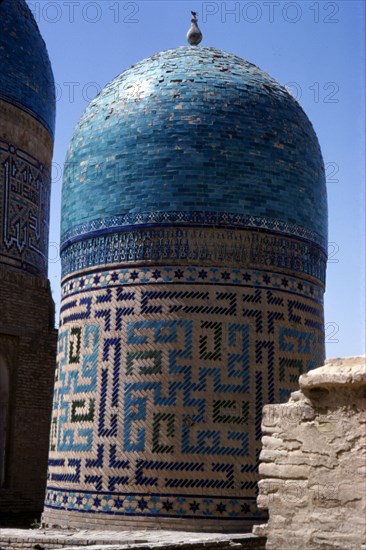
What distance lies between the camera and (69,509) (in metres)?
8.84

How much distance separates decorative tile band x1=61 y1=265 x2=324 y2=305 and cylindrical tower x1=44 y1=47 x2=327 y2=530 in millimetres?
15

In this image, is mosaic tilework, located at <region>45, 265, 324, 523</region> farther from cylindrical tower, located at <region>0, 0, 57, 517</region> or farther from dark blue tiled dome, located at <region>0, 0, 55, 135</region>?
dark blue tiled dome, located at <region>0, 0, 55, 135</region>

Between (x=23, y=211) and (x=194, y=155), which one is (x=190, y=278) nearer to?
(x=194, y=155)

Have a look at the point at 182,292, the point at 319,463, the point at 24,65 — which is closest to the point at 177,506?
the point at 182,292

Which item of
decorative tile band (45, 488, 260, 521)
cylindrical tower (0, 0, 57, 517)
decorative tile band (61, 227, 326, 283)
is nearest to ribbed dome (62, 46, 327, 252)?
decorative tile band (61, 227, 326, 283)

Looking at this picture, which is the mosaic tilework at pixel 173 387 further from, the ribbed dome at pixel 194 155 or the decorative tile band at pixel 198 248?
the ribbed dome at pixel 194 155

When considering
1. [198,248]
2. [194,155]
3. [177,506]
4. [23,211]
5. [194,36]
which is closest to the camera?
[177,506]

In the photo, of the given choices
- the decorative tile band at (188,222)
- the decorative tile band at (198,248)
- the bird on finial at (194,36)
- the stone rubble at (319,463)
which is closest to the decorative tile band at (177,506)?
the decorative tile band at (198,248)

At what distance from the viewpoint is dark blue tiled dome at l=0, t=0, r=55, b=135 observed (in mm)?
12000

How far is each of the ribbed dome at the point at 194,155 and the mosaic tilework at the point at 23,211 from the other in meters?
1.77

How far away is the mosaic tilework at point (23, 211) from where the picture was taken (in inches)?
455

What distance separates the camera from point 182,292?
8836 millimetres

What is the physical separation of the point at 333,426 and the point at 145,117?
5.80m

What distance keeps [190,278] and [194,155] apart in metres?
1.36
